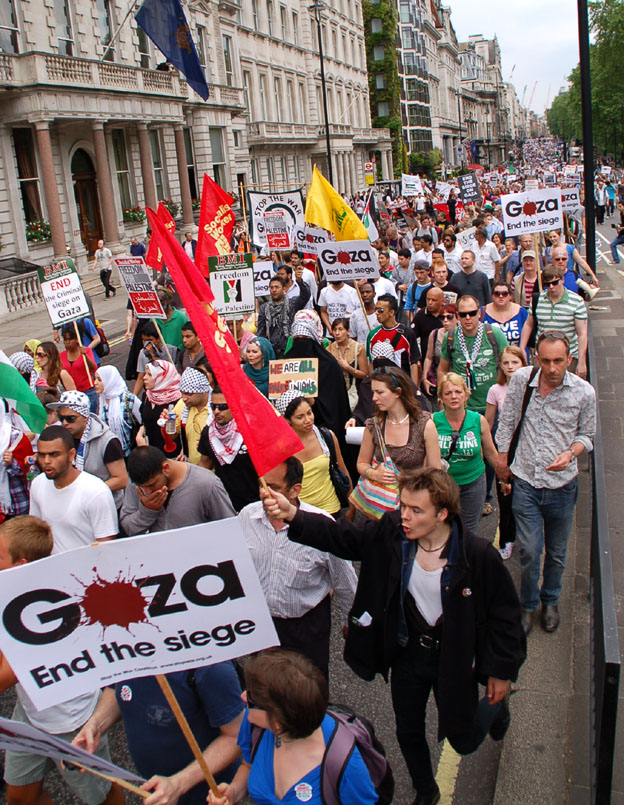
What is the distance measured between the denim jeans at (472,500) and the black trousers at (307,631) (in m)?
1.78

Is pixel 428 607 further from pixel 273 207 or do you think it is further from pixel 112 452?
pixel 273 207

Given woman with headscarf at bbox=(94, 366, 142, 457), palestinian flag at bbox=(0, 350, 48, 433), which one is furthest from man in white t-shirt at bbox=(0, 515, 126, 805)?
woman with headscarf at bbox=(94, 366, 142, 457)

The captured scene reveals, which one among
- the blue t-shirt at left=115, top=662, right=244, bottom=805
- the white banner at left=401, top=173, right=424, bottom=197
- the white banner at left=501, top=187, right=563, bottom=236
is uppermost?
the white banner at left=401, top=173, right=424, bottom=197

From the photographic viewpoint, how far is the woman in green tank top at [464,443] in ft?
16.9

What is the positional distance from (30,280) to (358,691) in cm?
1970

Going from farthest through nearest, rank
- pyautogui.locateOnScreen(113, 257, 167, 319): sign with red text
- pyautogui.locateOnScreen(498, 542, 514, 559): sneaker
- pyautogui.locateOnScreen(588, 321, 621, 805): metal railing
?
pyautogui.locateOnScreen(113, 257, 167, 319): sign with red text → pyautogui.locateOnScreen(498, 542, 514, 559): sneaker → pyautogui.locateOnScreen(588, 321, 621, 805): metal railing

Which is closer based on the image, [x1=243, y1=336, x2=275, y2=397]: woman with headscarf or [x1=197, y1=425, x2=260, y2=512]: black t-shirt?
[x1=197, y1=425, x2=260, y2=512]: black t-shirt

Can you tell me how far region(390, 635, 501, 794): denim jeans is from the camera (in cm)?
341

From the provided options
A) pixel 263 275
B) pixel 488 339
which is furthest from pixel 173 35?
pixel 488 339

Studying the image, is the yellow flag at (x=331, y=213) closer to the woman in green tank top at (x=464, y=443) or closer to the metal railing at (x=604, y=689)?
the woman in green tank top at (x=464, y=443)

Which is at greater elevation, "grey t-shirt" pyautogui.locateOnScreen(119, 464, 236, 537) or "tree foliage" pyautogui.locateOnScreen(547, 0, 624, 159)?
"tree foliage" pyautogui.locateOnScreen(547, 0, 624, 159)

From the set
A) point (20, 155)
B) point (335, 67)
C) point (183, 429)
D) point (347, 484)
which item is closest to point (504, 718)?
point (347, 484)

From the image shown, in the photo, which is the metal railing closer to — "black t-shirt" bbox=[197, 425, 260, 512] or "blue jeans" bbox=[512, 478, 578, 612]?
"blue jeans" bbox=[512, 478, 578, 612]

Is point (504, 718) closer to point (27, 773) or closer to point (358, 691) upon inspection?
point (358, 691)
